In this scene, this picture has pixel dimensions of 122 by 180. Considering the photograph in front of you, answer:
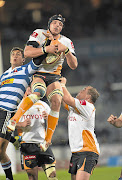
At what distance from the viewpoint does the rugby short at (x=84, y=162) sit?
4703 mm

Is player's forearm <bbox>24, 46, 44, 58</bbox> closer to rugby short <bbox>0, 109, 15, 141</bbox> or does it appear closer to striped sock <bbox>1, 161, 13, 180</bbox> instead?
rugby short <bbox>0, 109, 15, 141</bbox>

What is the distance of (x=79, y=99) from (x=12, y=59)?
45.6 inches

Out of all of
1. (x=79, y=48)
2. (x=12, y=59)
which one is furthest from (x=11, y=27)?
(x=12, y=59)

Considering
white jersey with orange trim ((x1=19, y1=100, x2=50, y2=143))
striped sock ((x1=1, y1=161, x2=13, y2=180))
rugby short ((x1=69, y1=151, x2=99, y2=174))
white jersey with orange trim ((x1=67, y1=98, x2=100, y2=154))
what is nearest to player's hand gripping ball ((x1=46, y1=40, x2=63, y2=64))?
white jersey with orange trim ((x1=67, y1=98, x2=100, y2=154))

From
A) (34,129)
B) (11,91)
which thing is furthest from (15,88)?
(34,129)

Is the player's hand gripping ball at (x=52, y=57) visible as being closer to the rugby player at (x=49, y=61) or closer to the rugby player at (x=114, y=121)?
the rugby player at (x=49, y=61)

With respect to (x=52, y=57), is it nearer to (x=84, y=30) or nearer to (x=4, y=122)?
(x=4, y=122)

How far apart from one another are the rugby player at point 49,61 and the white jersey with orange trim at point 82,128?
0.26 m

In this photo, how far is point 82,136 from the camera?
4.91 metres

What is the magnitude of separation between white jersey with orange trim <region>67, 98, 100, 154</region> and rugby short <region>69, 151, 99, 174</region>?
63 mm

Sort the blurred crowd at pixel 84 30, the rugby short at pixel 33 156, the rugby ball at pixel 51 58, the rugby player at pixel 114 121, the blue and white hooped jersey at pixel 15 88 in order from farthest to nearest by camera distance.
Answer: the blurred crowd at pixel 84 30, the rugby short at pixel 33 156, the blue and white hooped jersey at pixel 15 88, the rugby ball at pixel 51 58, the rugby player at pixel 114 121

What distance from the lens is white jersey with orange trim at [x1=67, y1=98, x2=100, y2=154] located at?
487cm

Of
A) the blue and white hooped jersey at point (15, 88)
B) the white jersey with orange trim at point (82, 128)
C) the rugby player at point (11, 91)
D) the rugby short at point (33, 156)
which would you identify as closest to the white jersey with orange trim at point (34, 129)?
the rugby short at point (33, 156)

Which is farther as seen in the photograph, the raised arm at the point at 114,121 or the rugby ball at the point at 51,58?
the rugby ball at the point at 51,58
